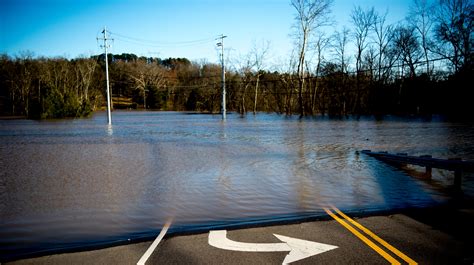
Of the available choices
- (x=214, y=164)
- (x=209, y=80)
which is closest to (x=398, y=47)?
Result: (x=209, y=80)

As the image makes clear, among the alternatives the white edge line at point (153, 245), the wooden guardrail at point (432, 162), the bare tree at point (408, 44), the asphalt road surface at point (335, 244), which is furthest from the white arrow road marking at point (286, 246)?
the bare tree at point (408, 44)

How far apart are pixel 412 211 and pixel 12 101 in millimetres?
86763

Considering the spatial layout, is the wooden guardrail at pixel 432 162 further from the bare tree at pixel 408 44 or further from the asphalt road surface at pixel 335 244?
the bare tree at pixel 408 44

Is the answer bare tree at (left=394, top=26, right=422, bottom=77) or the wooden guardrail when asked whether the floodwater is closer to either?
the wooden guardrail

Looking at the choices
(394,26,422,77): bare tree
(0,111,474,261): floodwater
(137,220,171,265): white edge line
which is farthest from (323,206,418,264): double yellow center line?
(394,26,422,77): bare tree

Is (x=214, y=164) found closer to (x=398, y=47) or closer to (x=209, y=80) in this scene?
(x=398, y=47)

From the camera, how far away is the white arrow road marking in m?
4.70

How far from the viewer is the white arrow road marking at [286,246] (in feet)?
15.4

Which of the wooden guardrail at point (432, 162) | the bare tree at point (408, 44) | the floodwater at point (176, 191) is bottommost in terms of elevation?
the floodwater at point (176, 191)

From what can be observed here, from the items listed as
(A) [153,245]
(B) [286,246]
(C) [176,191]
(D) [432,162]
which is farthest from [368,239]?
(D) [432,162]

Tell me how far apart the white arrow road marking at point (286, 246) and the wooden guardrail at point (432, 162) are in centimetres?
595

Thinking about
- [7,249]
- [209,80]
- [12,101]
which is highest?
[209,80]

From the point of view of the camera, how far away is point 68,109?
5338cm

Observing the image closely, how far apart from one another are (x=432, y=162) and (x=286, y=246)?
732cm
